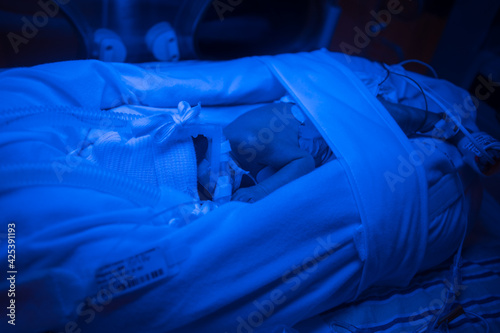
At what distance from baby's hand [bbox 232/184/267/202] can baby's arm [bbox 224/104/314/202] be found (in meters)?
0.05

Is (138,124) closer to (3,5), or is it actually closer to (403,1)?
(3,5)

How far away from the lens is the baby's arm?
92cm

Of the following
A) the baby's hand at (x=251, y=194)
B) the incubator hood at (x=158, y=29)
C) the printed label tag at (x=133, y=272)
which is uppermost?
the incubator hood at (x=158, y=29)

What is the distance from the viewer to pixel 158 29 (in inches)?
53.7

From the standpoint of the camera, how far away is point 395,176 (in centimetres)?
85

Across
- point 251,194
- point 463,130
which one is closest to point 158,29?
point 251,194

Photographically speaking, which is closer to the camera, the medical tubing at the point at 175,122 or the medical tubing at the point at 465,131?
the medical tubing at the point at 175,122

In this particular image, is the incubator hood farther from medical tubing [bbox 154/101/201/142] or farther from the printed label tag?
the printed label tag

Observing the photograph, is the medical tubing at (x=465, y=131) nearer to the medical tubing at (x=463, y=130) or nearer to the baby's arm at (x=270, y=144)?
the medical tubing at (x=463, y=130)

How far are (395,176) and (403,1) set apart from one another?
993 mm

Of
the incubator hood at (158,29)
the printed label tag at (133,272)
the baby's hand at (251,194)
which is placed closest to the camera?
the printed label tag at (133,272)

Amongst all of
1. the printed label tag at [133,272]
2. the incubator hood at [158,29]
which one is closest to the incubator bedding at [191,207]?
the printed label tag at [133,272]

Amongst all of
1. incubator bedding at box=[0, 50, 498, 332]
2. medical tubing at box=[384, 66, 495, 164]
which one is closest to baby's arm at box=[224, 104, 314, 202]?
incubator bedding at box=[0, 50, 498, 332]

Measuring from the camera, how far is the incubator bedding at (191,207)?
60 cm
